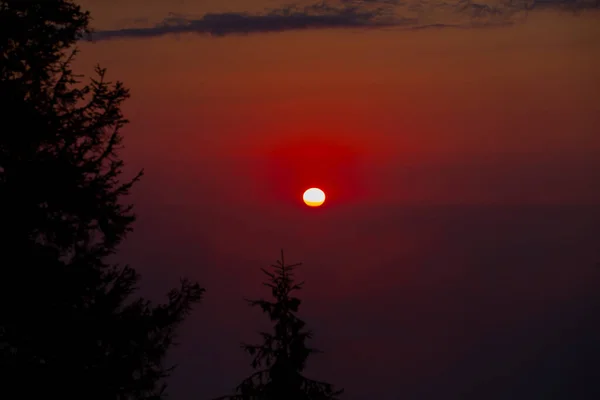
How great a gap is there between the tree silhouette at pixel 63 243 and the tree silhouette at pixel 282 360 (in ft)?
6.08

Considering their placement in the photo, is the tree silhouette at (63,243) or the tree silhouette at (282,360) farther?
the tree silhouette at (282,360)

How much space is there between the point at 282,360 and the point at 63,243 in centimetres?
401

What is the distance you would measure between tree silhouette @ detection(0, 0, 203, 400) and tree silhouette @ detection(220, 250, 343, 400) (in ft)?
6.08

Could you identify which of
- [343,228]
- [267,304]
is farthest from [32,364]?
[343,228]

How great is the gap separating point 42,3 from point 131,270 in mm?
3468

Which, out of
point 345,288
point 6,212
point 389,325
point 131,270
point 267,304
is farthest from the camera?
point 389,325

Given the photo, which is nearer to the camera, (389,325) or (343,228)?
(343,228)

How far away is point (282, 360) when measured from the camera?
12.2 m

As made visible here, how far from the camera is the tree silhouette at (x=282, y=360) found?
12008 millimetres

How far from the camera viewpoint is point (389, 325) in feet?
649

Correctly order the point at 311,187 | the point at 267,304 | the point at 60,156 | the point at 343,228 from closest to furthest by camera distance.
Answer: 1. the point at 60,156
2. the point at 267,304
3. the point at 311,187
4. the point at 343,228

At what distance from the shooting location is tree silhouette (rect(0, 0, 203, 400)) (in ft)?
29.6

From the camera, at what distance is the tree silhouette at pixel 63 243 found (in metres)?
9.03

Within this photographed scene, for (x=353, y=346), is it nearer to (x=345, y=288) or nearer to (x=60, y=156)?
(x=345, y=288)
